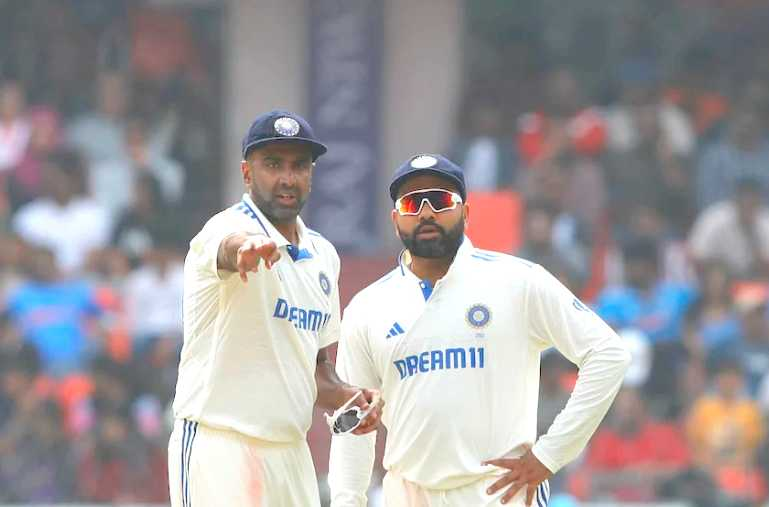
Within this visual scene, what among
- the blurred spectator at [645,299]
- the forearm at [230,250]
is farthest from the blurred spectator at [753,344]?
the forearm at [230,250]

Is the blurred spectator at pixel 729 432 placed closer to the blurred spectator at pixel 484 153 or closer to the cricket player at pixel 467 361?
the blurred spectator at pixel 484 153

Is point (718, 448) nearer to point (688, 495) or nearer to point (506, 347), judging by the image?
point (688, 495)

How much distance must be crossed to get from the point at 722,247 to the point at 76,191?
506 cm

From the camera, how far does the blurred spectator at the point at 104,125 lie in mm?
16391

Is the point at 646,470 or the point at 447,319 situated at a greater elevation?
the point at 447,319

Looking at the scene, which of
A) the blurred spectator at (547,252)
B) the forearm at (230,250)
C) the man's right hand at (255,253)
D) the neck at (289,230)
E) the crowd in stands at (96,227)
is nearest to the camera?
the man's right hand at (255,253)

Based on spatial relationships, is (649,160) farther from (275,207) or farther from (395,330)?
(275,207)

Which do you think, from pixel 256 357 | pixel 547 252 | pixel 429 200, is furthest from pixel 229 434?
pixel 547 252

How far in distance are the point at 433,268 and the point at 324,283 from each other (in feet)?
1.39

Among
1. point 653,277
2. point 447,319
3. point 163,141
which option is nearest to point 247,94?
point 163,141

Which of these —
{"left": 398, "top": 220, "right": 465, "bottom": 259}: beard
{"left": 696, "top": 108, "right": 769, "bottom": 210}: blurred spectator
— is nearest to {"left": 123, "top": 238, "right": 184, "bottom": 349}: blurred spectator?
{"left": 696, "top": 108, "right": 769, "bottom": 210}: blurred spectator

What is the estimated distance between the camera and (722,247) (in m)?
15.4

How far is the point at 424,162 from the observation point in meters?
7.27

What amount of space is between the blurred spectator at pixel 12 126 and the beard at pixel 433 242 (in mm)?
9137
